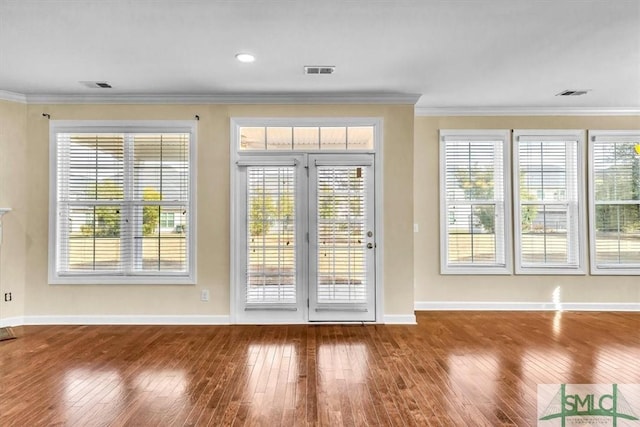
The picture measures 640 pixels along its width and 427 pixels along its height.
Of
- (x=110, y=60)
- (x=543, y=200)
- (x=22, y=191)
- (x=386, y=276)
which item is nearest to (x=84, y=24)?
(x=110, y=60)

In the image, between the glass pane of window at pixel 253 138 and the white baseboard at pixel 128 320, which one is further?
the glass pane of window at pixel 253 138

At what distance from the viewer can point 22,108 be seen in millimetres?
4312

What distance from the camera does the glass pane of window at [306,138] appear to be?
4.40 meters

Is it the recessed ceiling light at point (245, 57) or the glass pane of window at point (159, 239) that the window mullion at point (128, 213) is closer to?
the glass pane of window at point (159, 239)

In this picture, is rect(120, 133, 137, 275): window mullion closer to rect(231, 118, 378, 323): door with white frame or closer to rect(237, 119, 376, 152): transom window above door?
rect(231, 118, 378, 323): door with white frame

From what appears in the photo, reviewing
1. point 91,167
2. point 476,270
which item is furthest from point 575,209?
point 91,167

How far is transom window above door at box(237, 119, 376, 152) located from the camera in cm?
440

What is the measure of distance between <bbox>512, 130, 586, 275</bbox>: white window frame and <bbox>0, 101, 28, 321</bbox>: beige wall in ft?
20.7

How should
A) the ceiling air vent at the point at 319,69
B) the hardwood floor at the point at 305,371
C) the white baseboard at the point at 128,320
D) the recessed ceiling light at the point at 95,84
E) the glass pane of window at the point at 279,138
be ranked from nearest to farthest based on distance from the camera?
the hardwood floor at the point at 305,371, the ceiling air vent at the point at 319,69, the recessed ceiling light at the point at 95,84, the white baseboard at the point at 128,320, the glass pane of window at the point at 279,138

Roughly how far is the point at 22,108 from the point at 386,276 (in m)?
4.84

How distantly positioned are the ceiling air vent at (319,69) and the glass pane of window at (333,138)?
867 millimetres

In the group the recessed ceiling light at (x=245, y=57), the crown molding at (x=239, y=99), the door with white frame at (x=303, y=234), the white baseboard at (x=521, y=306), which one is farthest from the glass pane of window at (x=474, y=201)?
the recessed ceiling light at (x=245, y=57)

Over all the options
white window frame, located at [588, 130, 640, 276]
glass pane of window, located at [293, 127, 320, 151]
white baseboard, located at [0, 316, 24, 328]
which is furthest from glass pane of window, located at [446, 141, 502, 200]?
white baseboard, located at [0, 316, 24, 328]

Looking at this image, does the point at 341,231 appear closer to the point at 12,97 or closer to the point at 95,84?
the point at 95,84
